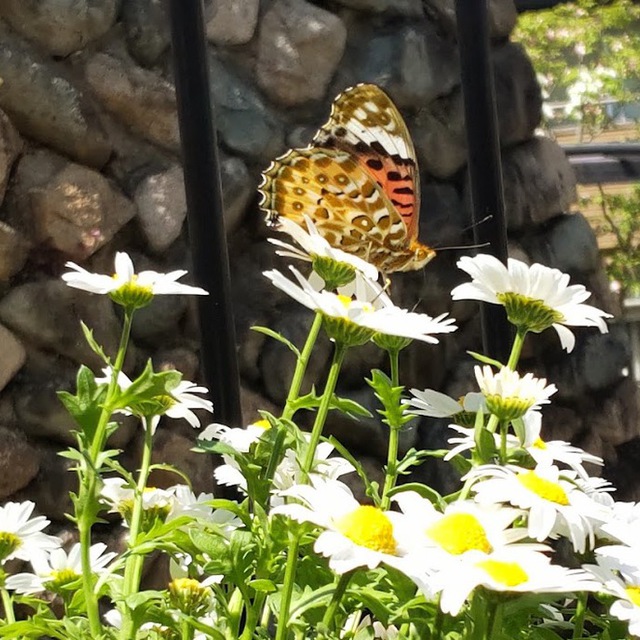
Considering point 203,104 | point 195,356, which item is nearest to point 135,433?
point 195,356

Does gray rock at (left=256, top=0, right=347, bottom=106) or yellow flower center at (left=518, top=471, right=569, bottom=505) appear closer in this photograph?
yellow flower center at (left=518, top=471, right=569, bottom=505)

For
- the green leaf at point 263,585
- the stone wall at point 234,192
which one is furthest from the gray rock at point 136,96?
the green leaf at point 263,585

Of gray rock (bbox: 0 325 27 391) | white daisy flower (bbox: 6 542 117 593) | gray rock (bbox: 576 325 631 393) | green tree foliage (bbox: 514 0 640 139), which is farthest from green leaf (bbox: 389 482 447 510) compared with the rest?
green tree foliage (bbox: 514 0 640 139)

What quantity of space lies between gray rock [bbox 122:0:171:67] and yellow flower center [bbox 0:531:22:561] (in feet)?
4.50

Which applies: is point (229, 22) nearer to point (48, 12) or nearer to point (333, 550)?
point (48, 12)

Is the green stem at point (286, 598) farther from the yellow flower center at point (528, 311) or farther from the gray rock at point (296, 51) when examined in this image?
the gray rock at point (296, 51)

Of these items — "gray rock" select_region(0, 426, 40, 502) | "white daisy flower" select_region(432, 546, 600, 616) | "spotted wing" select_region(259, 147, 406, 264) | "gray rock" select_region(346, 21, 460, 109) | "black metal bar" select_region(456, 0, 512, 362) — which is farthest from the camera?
"gray rock" select_region(346, 21, 460, 109)

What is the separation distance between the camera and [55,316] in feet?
5.48

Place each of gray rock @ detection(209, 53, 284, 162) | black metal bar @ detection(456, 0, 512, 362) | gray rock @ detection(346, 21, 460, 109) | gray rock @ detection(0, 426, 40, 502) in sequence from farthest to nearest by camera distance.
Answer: gray rock @ detection(346, 21, 460, 109) → gray rock @ detection(209, 53, 284, 162) → gray rock @ detection(0, 426, 40, 502) → black metal bar @ detection(456, 0, 512, 362)

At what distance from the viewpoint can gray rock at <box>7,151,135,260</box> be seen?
1658 mm

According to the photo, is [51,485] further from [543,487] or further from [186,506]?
[543,487]

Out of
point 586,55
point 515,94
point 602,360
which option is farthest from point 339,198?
point 586,55

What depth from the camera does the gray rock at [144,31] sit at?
182 cm

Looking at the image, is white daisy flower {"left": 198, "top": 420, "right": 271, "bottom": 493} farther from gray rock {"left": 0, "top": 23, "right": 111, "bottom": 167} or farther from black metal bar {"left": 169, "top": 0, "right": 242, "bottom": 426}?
gray rock {"left": 0, "top": 23, "right": 111, "bottom": 167}
